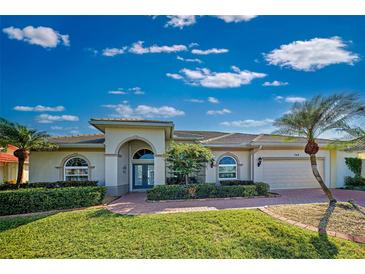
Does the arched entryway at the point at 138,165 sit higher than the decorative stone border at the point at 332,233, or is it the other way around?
the arched entryway at the point at 138,165

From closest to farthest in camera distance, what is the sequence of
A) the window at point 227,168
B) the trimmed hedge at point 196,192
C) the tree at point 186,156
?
the trimmed hedge at point 196,192, the tree at point 186,156, the window at point 227,168

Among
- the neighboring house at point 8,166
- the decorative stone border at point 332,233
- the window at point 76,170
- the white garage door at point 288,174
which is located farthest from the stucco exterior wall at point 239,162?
the neighboring house at point 8,166

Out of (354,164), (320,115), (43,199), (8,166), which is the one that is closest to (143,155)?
(43,199)

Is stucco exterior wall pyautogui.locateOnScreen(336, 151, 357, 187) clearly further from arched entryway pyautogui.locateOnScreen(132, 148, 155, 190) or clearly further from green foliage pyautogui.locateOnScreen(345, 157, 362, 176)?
arched entryway pyautogui.locateOnScreen(132, 148, 155, 190)

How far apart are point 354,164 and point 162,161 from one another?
1311cm

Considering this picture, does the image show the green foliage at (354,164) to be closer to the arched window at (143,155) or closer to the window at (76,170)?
the arched window at (143,155)

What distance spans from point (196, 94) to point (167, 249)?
7.02 meters

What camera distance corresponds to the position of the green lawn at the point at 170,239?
505cm

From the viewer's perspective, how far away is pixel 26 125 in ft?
38.6

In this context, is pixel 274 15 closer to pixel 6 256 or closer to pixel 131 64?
pixel 131 64

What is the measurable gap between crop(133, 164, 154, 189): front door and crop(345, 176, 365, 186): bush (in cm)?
1337

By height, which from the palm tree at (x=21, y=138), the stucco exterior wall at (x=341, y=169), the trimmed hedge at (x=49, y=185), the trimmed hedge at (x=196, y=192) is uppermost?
the palm tree at (x=21, y=138)

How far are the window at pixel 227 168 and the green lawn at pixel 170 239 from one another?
770cm
